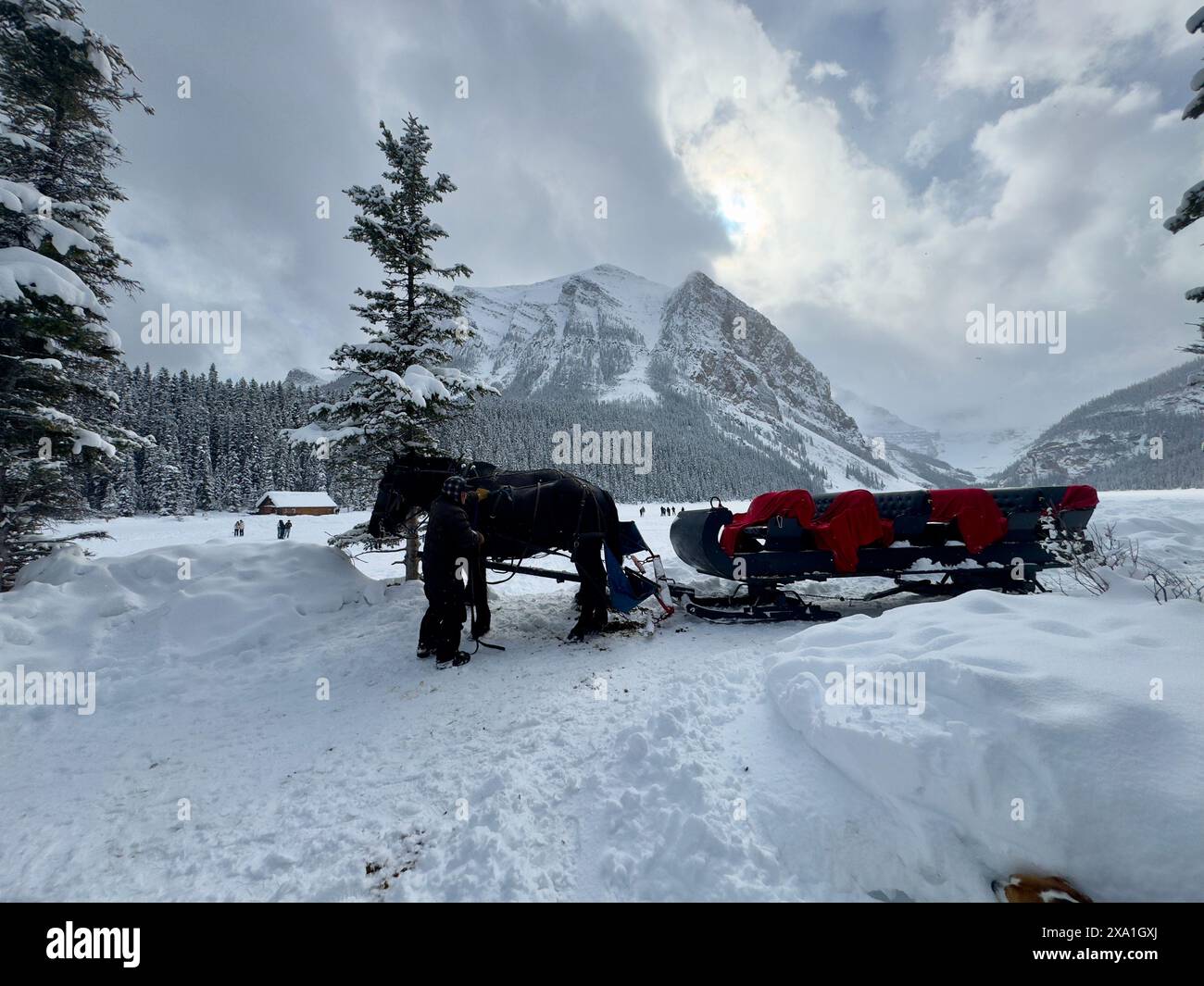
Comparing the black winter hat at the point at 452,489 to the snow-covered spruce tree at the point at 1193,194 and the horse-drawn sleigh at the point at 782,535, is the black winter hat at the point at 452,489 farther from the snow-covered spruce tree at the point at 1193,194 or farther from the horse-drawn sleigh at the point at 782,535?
the snow-covered spruce tree at the point at 1193,194

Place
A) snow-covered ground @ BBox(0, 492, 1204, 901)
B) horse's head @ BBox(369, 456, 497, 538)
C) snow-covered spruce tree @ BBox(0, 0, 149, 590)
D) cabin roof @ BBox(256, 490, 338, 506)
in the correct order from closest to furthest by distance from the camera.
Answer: snow-covered ground @ BBox(0, 492, 1204, 901), snow-covered spruce tree @ BBox(0, 0, 149, 590), horse's head @ BBox(369, 456, 497, 538), cabin roof @ BBox(256, 490, 338, 506)

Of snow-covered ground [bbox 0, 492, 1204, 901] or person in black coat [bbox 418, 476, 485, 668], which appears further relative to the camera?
person in black coat [bbox 418, 476, 485, 668]

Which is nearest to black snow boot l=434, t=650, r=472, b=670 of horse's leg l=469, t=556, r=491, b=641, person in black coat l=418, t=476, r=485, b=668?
person in black coat l=418, t=476, r=485, b=668

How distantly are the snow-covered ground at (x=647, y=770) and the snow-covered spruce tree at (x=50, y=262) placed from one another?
271cm

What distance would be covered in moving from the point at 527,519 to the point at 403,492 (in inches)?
72.5

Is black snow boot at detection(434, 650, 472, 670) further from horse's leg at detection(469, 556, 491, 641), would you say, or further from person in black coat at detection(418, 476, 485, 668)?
horse's leg at detection(469, 556, 491, 641)

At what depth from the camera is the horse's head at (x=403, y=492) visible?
6449 mm

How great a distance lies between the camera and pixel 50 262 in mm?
6000

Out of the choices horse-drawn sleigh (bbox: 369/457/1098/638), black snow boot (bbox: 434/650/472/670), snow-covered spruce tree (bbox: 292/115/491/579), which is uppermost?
snow-covered spruce tree (bbox: 292/115/491/579)

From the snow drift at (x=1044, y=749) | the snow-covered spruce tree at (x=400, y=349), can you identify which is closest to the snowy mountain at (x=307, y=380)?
the snow-covered spruce tree at (x=400, y=349)

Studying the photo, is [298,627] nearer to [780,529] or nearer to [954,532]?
[780,529]

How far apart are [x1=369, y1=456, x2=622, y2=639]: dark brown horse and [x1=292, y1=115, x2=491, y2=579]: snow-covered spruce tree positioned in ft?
6.38

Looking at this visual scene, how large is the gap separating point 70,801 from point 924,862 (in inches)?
210

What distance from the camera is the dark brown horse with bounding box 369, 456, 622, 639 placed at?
6.30 metres
